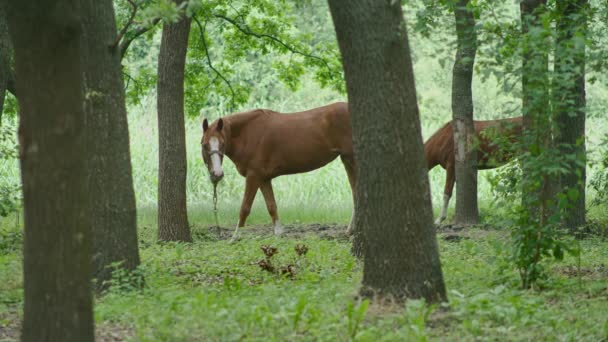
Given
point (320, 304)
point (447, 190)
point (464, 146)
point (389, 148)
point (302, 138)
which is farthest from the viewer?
point (447, 190)

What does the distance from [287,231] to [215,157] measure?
82.4 inches

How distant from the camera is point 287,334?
20.6ft

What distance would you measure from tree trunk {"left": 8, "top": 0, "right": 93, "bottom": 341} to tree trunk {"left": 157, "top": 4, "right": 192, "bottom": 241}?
7.87 metres

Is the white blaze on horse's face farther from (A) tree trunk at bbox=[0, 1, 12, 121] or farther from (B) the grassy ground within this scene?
(A) tree trunk at bbox=[0, 1, 12, 121]

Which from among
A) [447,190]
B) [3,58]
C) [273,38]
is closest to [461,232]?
[447,190]

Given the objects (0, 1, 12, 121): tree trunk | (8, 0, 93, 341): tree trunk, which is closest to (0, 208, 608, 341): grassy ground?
(8, 0, 93, 341): tree trunk

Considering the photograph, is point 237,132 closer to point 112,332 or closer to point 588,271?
point 588,271

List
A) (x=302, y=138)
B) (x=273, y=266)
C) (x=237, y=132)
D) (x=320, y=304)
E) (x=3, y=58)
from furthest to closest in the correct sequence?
1. (x=302, y=138)
2. (x=237, y=132)
3. (x=3, y=58)
4. (x=273, y=266)
5. (x=320, y=304)

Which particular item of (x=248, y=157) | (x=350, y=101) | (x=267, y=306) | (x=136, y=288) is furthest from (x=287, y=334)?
(x=248, y=157)

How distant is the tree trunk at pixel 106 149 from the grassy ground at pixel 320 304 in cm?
32

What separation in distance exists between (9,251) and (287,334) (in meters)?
7.01

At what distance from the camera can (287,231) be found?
1593cm

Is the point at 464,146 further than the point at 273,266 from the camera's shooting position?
Yes

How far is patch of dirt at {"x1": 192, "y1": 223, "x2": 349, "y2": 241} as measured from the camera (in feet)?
48.8
